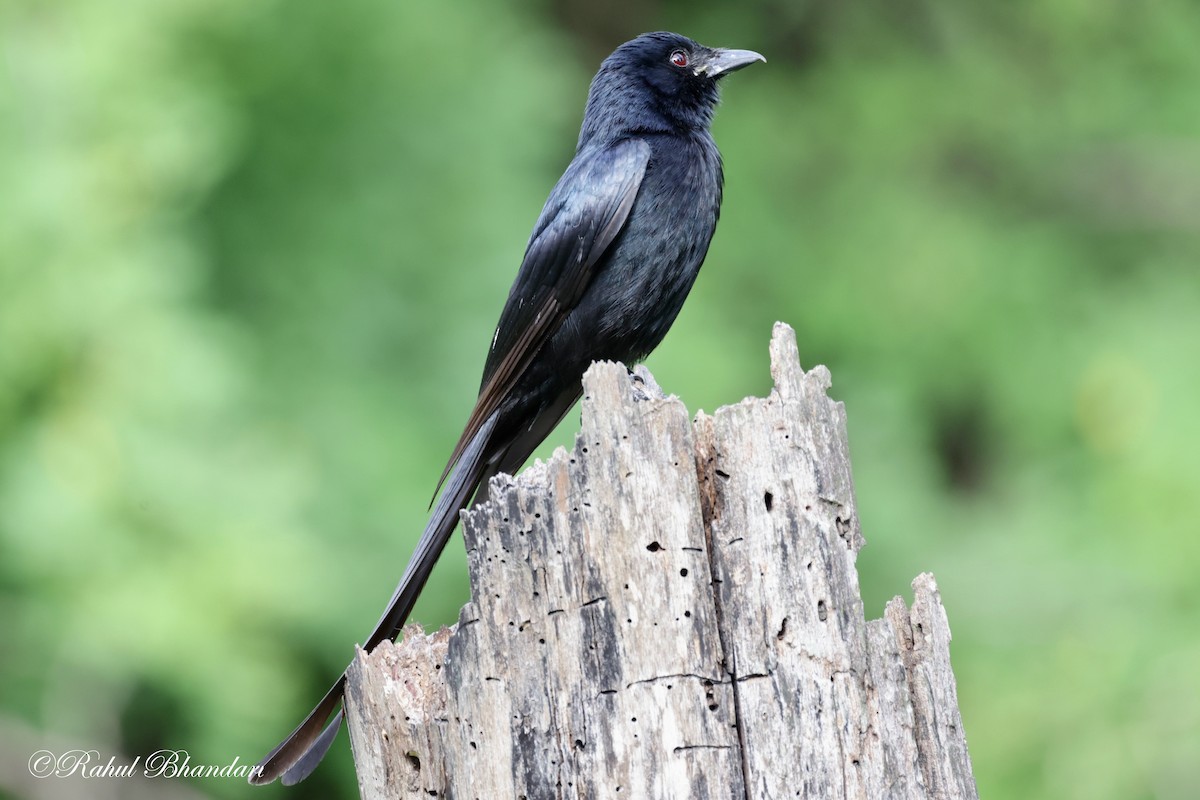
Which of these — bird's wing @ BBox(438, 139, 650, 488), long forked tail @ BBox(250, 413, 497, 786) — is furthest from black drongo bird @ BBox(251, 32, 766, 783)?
long forked tail @ BBox(250, 413, 497, 786)

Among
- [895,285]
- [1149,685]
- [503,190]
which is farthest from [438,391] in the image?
[1149,685]

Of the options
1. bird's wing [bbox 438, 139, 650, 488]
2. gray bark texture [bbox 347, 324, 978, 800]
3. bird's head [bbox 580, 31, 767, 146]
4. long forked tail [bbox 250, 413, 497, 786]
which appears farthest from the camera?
bird's head [bbox 580, 31, 767, 146]

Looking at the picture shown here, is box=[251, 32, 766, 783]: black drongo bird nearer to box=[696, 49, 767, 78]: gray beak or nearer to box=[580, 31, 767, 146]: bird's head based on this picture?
box=[580, 31, 767, 146]: bird's head

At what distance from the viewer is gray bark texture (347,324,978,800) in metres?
2.60

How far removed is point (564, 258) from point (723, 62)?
1302 millimetres

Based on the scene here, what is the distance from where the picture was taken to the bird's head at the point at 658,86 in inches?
185

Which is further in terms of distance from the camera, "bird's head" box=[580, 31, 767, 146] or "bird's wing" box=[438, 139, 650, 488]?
"bird's head" box=[580, 31, 767, 146]

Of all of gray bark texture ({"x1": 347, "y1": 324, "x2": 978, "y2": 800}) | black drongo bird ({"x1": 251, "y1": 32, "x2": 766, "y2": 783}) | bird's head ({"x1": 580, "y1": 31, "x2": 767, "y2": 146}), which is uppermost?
bird's head ({"x1": 580, "y1": 31, "x2": 767, "y2": 146})

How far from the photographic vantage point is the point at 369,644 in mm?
3508

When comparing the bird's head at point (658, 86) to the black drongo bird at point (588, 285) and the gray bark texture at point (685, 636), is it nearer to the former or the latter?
the black drongo bird at point (588, 285)

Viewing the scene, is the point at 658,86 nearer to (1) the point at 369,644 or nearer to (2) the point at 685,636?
(1) the point at 369,644

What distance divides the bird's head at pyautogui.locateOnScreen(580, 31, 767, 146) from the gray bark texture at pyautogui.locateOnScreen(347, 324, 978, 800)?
79.0 inches

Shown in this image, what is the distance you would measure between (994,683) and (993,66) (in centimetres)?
433

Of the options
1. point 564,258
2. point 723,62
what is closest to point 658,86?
point 723,62
